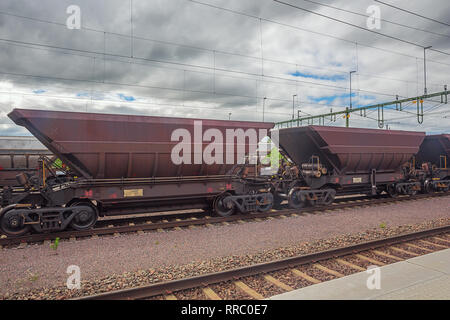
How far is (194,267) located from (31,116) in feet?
17.6

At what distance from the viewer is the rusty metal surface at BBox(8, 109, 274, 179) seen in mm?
7180

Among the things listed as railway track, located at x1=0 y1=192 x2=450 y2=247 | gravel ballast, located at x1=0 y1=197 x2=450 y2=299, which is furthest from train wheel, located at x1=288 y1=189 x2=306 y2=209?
gravel ballast, located at x1=0 y1=197 x2=450 y2=299

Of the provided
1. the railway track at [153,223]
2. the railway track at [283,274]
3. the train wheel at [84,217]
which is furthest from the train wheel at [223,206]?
the railway track at [283,274]

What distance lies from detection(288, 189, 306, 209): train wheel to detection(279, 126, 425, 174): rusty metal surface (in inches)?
72.3

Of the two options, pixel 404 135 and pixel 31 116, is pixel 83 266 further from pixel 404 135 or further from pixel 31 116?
pixel 404 135

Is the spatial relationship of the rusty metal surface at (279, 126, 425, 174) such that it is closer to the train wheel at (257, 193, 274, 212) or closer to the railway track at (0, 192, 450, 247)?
the railway track at (0, 192, 450, 247)

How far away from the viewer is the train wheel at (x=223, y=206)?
9398 millimetres

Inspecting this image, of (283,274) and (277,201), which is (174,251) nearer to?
(283,274)

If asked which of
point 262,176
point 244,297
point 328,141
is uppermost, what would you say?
point 328,141

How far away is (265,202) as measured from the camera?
1009 cm

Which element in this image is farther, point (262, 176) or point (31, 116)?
point (262, 176)
